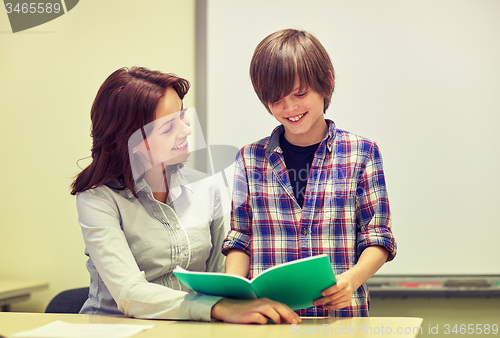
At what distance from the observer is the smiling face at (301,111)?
92 centimetres

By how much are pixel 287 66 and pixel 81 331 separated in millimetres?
690

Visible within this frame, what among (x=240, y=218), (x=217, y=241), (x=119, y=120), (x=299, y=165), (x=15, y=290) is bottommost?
(x=15, y=290)

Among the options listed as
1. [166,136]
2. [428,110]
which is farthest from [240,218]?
[428,110]

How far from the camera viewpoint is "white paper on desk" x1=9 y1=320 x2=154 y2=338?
64 cm

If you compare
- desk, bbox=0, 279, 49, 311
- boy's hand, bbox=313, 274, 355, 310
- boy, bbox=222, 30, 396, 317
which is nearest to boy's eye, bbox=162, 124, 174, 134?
boy, bbox=222, 30, 396, 317

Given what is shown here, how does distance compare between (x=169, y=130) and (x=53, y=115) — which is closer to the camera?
(x=169, y=130)

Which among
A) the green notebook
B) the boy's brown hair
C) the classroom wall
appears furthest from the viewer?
the classroom wall

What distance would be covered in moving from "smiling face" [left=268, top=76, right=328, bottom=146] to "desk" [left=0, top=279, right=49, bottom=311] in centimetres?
125

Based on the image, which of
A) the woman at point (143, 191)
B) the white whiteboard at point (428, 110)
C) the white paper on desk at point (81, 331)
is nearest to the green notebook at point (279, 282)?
the white paper on desk at point (81, 331)

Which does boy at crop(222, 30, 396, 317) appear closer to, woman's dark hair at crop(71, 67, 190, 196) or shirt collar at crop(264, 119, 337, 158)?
shirt collar at crop(264, 119, 337, 158)

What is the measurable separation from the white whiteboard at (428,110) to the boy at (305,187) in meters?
0.54

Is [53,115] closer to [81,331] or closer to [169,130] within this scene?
[169,130]

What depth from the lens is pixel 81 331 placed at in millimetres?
679

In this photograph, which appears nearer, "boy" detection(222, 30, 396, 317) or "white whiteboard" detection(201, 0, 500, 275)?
"boy" detection(222, 30, 396, 317)
